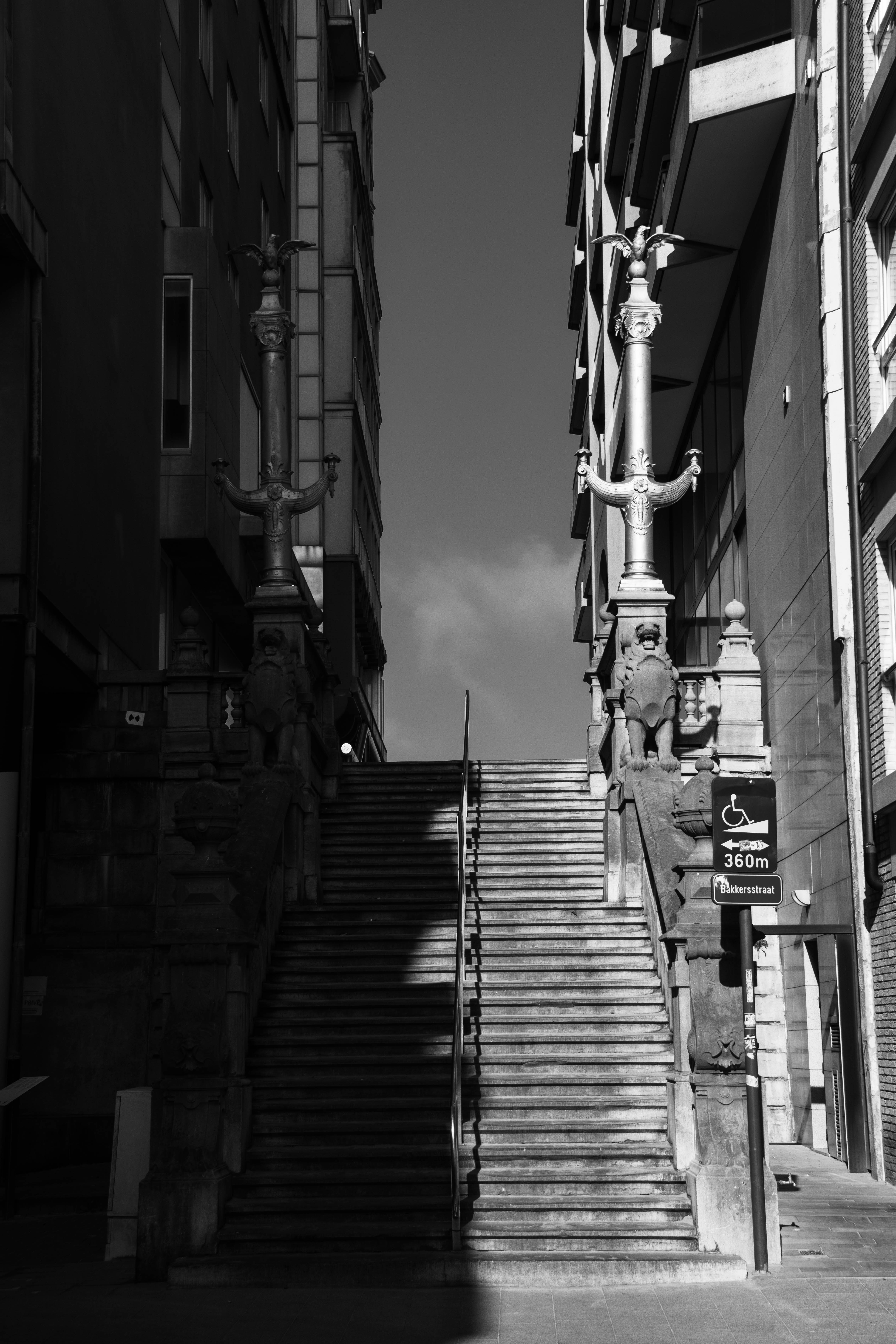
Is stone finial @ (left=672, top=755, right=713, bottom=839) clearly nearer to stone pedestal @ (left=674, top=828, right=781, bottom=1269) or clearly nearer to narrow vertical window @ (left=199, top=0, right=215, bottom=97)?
stone pedestal @ (left=674, top=828, right=781, bottom=1269)

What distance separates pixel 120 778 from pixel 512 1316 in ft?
37.7

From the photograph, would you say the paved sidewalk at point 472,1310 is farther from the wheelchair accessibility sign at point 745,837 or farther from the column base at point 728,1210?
the wheelchair accessibility sign at point 745,837

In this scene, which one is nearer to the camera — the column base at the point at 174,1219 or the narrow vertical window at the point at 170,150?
the column base at the point at 174,1219

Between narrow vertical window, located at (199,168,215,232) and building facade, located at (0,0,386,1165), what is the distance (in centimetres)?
10

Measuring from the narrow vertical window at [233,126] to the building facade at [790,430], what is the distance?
824cm

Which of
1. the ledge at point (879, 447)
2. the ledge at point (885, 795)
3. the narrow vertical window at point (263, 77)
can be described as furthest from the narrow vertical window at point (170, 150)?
the ledge at point (885, 795)

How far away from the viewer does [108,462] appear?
23531 mm

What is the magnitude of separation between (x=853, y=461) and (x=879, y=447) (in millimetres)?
822

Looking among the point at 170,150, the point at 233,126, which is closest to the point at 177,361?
the point at 170,150

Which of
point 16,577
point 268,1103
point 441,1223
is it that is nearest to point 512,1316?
point 441,1223

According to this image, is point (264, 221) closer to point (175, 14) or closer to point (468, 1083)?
point (175, 14)

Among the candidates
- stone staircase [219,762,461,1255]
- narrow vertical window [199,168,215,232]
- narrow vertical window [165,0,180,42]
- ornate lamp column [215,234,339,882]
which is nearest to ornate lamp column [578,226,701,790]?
stone staircase [219,762,461,1255]

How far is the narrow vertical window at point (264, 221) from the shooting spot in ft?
125

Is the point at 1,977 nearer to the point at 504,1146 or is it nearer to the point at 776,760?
the point at 504,1146
